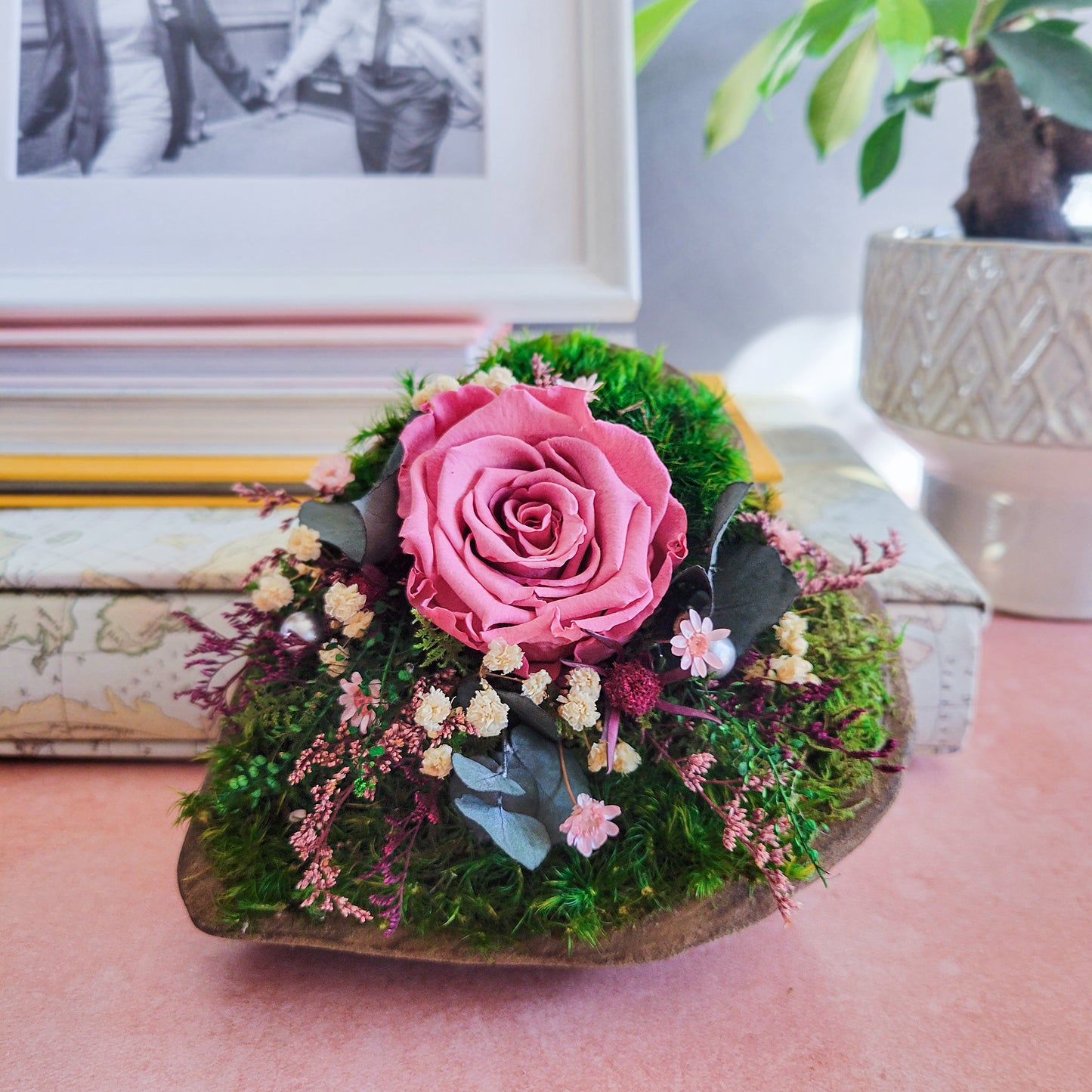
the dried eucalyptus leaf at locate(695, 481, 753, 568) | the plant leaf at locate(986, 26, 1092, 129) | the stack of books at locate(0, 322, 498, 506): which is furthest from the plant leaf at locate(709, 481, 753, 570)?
the plant leaf at locate(986, 26, 1092, 129)

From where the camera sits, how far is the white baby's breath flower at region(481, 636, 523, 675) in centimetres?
29

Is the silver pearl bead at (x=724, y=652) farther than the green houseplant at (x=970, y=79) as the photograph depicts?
No

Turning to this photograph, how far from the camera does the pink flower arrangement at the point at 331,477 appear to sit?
36 cm

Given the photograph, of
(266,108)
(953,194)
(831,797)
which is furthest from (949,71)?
(831,797)

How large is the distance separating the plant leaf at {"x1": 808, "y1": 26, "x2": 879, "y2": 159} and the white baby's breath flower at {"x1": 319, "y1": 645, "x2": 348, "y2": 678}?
20.7 inches

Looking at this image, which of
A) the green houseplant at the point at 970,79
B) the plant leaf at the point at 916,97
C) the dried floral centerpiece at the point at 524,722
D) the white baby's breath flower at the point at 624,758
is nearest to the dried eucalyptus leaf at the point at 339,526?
the dried floral centerpiece at the point at 524,722

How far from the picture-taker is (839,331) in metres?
0.84

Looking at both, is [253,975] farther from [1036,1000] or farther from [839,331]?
[839,331]

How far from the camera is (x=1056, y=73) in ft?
1.83

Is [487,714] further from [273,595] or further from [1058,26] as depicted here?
[1058,26]

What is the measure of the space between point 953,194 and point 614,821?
2.22ft

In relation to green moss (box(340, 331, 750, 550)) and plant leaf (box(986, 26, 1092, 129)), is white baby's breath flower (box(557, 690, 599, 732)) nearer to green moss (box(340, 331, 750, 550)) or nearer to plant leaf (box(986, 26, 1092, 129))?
green moss (box(340, 331, 750, 550))

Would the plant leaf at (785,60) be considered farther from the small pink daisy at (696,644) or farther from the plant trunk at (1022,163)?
the small pink daisy at (696,644)

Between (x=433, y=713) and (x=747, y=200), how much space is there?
0.62 meters
